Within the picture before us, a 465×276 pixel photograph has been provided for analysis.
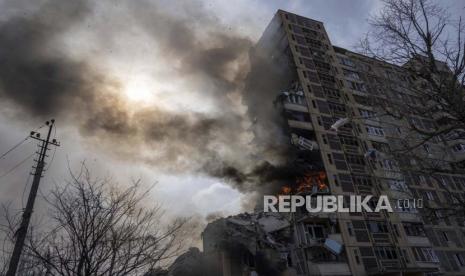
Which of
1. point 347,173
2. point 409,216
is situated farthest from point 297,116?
point 409,216

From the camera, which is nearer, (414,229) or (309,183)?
(309,183)

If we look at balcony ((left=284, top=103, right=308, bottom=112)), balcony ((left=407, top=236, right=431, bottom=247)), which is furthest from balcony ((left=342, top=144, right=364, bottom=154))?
balcony ((left=407, top=236, right=431, bottom=247))

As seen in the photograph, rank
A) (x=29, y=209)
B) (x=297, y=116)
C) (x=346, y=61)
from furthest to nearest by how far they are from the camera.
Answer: (x=346, y=61), (x=297, y=116), (x=29, y=209)

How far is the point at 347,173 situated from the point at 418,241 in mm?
9652

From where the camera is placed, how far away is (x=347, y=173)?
3338 cm

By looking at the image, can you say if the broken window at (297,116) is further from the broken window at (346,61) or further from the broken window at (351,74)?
the broken window at (346,61)

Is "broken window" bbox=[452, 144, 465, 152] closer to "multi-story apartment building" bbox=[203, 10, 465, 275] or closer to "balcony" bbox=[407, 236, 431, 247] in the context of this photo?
"multi-story apartment building" bbox=[203, 10, 465, 275]

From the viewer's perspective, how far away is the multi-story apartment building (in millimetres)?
28062

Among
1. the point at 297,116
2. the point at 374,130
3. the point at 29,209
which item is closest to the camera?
the point at 29,209

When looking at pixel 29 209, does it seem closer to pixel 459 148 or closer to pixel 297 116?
pixel 297 116

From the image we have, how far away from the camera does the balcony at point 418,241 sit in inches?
1253

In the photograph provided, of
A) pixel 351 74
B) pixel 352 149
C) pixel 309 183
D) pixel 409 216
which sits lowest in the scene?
pixel 409 216

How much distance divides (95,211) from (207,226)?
26.3 m

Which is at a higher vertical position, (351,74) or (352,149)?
(351,74)
